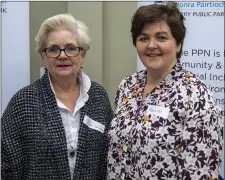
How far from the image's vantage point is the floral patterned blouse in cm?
152

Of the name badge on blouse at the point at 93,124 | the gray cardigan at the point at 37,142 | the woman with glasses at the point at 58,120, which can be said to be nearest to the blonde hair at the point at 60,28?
the woman with glasses at the point at 58,120

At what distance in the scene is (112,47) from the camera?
8.71 ft

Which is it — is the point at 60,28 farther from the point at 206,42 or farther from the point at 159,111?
the point at 206,42

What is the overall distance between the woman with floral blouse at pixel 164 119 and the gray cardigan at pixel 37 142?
0.52 feet

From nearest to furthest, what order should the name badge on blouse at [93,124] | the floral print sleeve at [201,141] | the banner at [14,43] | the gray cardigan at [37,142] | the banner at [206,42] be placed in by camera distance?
the floral print sleeve at [201,141]
the gray cardigan at [37,142]
the name badge on blouse at [93,124]
the banner at [206,42]
the banner at [14,43]

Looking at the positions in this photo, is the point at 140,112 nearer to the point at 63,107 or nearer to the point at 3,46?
the point at 63,107

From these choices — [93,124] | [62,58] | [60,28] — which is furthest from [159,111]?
[60,28]

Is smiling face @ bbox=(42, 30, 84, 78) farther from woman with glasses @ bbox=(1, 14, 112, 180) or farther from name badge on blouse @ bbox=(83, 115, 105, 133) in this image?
name badge on blouse @ bbox=(83, 115, 105, 133)

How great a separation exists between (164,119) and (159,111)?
0.05 metres

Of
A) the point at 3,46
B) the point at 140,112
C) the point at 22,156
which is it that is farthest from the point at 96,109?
the point at 3,46

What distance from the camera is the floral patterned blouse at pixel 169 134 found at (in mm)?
1522

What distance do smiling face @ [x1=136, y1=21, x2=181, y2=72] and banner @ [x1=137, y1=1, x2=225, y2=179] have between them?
0.72 meters

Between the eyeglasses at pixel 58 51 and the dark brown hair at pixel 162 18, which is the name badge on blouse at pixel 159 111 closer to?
the dark brown hair at pixel 162 18

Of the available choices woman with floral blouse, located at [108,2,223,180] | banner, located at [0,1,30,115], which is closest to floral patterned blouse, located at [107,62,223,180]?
woman with floral blouse, located at [108,2,223,180]
